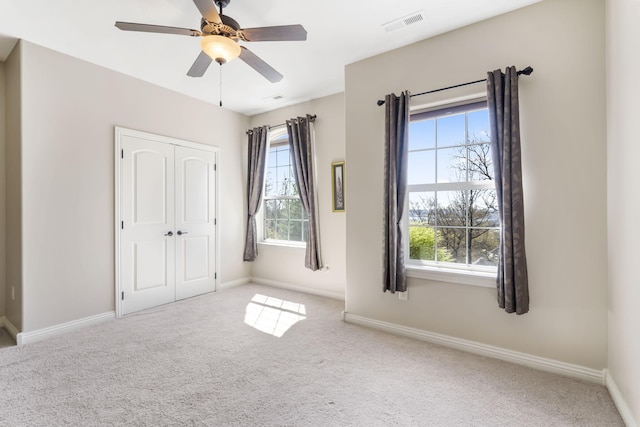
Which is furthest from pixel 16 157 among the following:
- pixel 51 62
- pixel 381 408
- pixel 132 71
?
pixel 381 408

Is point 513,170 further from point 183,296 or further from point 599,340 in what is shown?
point 183,296

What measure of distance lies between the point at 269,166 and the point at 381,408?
3.83 meters

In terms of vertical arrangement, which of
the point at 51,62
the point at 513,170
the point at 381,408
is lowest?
the point at 381,408

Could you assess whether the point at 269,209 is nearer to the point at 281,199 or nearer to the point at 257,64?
the point at 281,199

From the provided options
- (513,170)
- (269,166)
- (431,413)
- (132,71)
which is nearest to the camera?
(431,413)

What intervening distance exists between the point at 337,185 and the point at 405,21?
2020 mm

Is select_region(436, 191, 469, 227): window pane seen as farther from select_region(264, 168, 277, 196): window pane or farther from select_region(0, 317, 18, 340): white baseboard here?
select_region(0, 317, 18, 340): white baseboard

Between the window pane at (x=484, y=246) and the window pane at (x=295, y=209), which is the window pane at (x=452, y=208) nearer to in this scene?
the window pane at (x=484, y=246)

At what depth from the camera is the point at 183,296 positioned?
4.11 meters

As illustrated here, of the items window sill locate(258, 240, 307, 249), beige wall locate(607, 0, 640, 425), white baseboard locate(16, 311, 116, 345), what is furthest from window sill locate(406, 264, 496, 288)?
white baseboard locate(16, 311, 116, 345)

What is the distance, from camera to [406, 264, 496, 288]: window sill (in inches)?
99.0

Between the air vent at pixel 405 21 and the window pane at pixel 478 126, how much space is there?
920 mm

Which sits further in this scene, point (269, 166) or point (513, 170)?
point (269, 166)

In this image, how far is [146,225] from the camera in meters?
3.71
